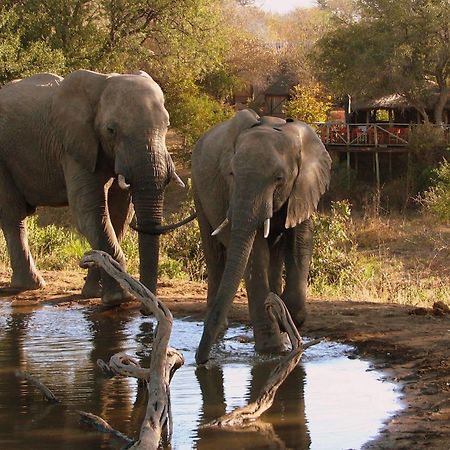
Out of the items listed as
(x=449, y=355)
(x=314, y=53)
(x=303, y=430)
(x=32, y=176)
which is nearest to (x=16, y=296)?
(x=32, y=176)

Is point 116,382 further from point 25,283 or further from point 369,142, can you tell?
point 369,142

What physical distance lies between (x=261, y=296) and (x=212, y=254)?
4.18ft

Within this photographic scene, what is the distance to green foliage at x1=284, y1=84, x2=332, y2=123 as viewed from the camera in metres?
44.8

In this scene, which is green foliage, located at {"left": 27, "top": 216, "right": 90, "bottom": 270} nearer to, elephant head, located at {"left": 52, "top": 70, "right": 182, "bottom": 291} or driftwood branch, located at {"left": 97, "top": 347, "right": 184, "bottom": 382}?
elephant head, located at {"left": 52, "top": 70, "right": 182, "bottom": 291}

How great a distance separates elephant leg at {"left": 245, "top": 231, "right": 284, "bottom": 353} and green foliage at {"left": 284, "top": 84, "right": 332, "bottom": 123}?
36.4 meters

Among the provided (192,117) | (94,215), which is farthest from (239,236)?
(192,117)

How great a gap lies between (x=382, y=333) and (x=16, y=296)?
163 inches

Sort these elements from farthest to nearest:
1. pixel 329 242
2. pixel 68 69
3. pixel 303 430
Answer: pixel 68 69 → pixel 329 242 → pixel 303 430

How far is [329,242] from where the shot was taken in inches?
576

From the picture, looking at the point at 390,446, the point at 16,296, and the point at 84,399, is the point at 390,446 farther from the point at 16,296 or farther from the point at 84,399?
the point at 16,296

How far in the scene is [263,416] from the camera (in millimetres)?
6289

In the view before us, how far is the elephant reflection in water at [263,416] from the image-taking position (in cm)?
577

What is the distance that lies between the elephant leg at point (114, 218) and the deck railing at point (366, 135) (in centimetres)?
2826

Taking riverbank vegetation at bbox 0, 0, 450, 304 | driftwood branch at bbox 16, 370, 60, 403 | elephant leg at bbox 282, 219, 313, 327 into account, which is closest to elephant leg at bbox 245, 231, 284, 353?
elephant leg at bbox 282, 219, 313, 327
